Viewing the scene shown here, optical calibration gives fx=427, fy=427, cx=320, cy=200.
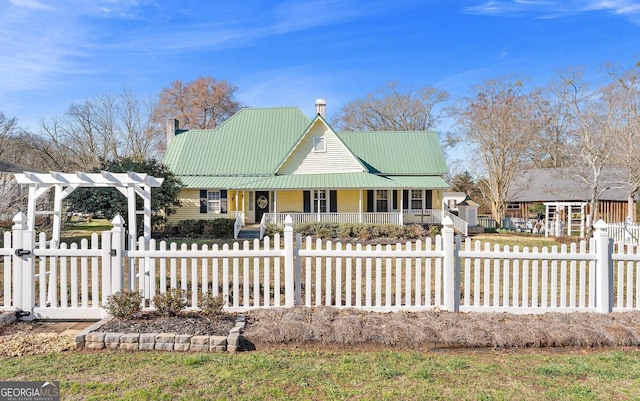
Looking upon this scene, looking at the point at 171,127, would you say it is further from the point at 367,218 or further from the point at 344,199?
the point at 367,218

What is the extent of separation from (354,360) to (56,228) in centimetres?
606

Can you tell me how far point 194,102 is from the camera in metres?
45.0

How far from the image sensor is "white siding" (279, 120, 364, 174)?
931 inches

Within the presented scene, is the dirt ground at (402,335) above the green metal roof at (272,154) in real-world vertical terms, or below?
below

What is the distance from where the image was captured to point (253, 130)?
90.0 ft

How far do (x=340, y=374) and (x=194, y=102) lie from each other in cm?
4479

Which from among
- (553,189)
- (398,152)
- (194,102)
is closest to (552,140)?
(553,189)

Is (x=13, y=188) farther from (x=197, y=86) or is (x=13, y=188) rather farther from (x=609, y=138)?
(x=197, y=86)

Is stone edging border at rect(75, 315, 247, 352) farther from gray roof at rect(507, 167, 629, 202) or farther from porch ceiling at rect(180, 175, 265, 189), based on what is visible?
gray roof at rect(507, 167, 629, 202)

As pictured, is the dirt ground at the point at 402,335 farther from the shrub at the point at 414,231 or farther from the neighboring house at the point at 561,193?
the neighboring house at the point at 561,193

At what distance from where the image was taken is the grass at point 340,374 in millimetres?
3555

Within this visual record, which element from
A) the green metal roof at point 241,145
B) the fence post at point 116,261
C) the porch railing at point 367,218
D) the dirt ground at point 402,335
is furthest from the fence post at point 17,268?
the green metal roof at point 241,145

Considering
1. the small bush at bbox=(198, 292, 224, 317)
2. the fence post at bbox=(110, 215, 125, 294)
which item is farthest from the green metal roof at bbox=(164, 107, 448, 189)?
the small bush at bbox=(198, 292, 224, 317)

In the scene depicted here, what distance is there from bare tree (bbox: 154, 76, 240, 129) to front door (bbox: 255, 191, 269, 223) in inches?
936
